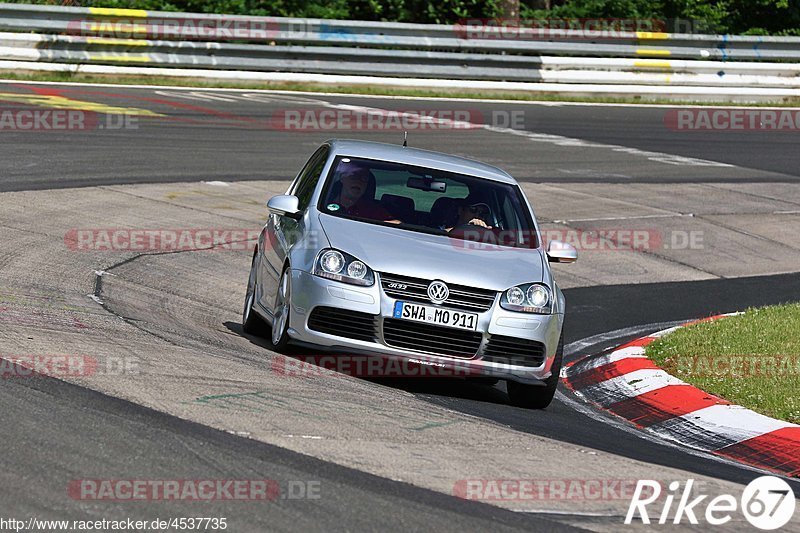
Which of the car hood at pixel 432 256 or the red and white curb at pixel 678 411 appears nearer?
the red and white curb at pixel 678 411

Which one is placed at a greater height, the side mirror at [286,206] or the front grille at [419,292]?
the side mirror at [286,206]

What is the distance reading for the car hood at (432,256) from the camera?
8.26 metres

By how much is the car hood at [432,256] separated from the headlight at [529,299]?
0.17 feet

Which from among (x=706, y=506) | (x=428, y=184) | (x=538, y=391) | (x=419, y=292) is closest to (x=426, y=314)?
(x=419, y=292)

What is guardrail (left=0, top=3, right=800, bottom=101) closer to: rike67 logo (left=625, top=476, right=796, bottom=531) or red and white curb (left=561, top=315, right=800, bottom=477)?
red and white curb (left=561, top=315, right=800, bottom=477)

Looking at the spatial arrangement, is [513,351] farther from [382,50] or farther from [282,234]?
[382,50]

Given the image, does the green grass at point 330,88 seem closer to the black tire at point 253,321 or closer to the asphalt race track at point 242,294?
the asphalt race track at point 242,294

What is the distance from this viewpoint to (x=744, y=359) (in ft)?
31.7

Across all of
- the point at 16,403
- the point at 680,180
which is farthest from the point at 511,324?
the point at 680,180

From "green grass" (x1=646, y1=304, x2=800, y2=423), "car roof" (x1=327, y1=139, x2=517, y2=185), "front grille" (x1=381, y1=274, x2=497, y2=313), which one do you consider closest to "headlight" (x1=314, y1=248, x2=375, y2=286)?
"front grille" (x1=381, y1=274, x2=497, y2=313)

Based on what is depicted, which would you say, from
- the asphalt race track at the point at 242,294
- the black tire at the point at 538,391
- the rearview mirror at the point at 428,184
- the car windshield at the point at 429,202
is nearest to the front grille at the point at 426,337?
the asphalt race track at the point at 242,294

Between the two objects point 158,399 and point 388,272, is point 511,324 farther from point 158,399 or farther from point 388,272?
point 158,399

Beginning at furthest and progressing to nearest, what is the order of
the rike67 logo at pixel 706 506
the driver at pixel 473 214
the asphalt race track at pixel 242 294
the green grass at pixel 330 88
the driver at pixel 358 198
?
the green grass at pixel 330 88
the driver at pixel 473 214
the driver at pixel 358 198
the rike67 logo at pixel 706 506
the asphalt race track at pixel 242 294

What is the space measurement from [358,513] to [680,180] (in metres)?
15.6
